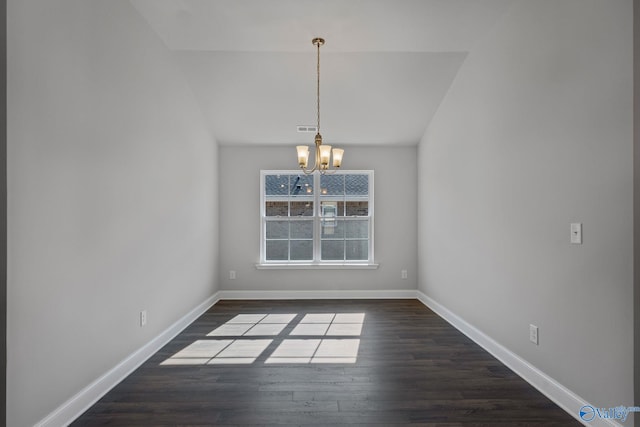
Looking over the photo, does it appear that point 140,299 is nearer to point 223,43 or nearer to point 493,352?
point 223,43

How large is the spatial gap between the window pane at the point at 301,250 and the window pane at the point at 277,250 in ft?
0.32

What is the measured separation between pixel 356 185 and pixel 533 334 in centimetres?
322

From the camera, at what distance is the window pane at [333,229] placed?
17.5 ft

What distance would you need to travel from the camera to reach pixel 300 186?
5.34 meters

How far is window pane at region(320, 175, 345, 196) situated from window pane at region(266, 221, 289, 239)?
2.48ft

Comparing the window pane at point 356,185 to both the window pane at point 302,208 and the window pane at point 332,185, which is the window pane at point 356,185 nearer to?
the window pane at point 332,185

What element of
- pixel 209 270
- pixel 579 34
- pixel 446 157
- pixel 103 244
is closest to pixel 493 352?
pixel 446 157

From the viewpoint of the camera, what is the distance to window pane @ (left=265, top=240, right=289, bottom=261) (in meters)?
5.31

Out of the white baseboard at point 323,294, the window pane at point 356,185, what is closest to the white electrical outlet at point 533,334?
the white baseboard at point 323,294

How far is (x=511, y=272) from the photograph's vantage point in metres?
2.81

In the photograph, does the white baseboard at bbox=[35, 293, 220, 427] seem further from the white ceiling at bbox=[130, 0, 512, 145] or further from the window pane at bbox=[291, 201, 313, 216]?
the white ceiling at bbox=[130, 0, 512, 145]

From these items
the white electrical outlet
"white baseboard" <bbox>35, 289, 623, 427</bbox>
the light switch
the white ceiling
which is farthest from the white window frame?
the light switch

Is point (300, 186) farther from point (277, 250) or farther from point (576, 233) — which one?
point (576, 233)

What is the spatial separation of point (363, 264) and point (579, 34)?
371 centimetres
